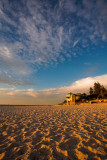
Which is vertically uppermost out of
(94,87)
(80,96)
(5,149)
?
(94,87)

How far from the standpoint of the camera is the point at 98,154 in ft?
9.89

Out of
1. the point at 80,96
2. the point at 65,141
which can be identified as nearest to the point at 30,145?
the point at 65,141

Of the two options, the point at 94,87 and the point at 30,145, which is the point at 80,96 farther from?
the point at 30,145

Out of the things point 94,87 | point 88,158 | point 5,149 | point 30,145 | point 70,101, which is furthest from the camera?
point 94,87

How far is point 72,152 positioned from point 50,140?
129 cm

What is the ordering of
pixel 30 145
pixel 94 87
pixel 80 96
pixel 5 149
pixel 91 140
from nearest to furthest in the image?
pixel 5 149 → pixel 30 145 → pixel 91 140 → pixel 80 96 → pixel 94 87

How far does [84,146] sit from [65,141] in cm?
85

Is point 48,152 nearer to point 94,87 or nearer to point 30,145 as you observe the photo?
point 30,145

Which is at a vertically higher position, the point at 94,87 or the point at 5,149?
the point at 94,87

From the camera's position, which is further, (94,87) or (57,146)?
(94,87)

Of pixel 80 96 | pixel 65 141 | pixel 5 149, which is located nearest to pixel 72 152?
pixel 65 141

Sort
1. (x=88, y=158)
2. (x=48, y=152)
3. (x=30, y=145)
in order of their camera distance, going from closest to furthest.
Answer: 1. (x=88, y=158)
2. (x=48, y=152)
3. (x=30, y=145)

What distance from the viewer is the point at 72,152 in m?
3.19

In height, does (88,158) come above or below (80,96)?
below
